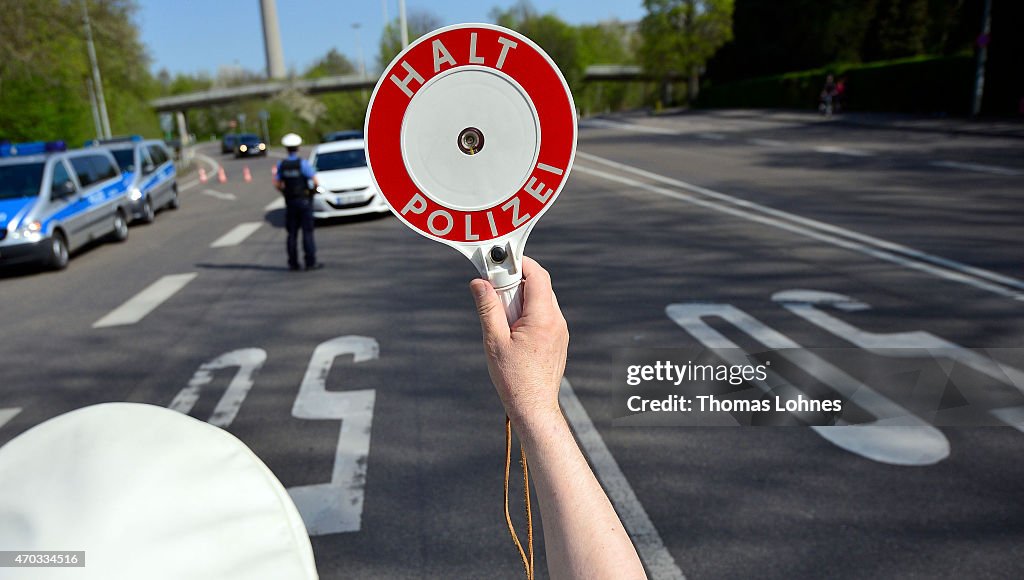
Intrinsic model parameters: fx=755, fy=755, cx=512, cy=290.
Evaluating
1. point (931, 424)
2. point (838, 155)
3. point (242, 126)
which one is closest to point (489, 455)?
point (931, 424)

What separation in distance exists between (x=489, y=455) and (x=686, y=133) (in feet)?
97.7

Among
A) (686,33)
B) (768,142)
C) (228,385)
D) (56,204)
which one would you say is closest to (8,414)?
(228,385)

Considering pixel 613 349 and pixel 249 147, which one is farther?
pixel 249 147

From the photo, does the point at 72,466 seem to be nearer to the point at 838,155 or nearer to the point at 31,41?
the point at 838,155

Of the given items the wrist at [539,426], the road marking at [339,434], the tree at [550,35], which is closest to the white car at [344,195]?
the road marking at [339,434]

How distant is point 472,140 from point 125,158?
65.2ft

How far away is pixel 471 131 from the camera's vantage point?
1.47 m

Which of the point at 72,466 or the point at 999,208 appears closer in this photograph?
the point at 72,466

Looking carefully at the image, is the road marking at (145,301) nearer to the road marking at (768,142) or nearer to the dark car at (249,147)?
the road marking at (768,142)

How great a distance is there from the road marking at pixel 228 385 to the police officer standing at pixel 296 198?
12.1 ft

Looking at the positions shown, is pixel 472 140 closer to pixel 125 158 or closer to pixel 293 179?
pixel 293 179

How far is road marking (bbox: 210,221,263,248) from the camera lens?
13.8 meters

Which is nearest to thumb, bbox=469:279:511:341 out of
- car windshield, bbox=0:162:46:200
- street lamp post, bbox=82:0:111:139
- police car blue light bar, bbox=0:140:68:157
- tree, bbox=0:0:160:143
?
car windshield, bbox=0:162:46:200

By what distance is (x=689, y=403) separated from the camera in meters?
5.09
